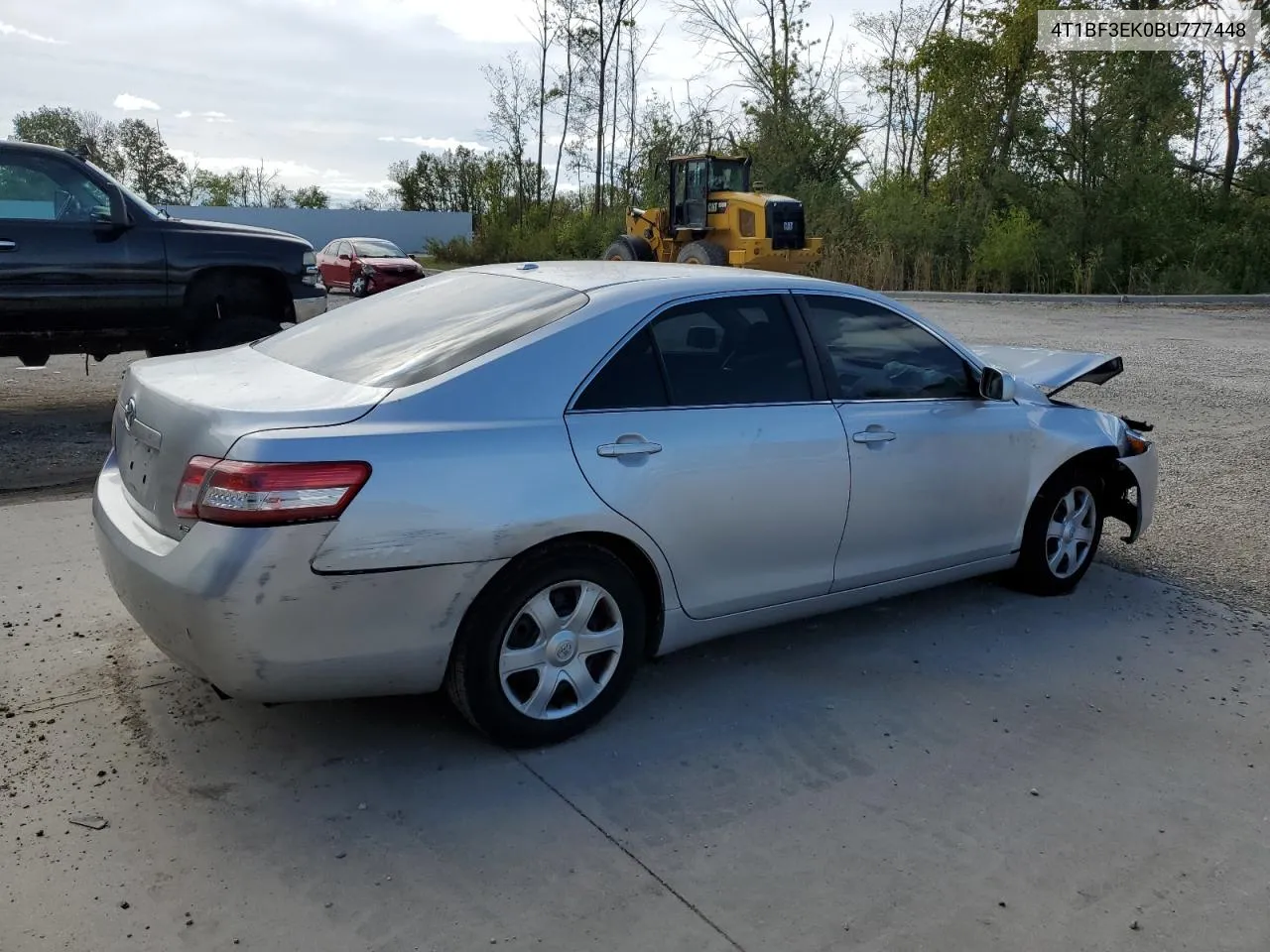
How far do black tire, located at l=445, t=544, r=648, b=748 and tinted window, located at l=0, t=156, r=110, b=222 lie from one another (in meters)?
6.50

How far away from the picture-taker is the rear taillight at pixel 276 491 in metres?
3.05

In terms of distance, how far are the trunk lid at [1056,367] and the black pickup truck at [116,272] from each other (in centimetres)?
564

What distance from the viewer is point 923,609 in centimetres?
501

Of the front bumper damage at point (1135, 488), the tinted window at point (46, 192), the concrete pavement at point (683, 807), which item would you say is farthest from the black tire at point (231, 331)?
the front bumper damage at point (1135, 488)

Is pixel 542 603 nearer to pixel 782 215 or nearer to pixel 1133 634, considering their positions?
pixel 1133 634

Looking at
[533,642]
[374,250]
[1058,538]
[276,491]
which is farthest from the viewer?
[374,250]

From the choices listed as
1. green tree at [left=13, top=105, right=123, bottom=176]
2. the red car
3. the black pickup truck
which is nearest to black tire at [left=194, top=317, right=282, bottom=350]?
the black pickup truck

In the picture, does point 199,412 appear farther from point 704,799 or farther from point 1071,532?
point 1071,532

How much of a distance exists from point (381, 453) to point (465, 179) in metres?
47.2

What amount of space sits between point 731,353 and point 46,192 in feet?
21.0

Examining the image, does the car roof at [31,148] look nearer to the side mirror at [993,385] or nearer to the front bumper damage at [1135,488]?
the side mirror at [993,385]

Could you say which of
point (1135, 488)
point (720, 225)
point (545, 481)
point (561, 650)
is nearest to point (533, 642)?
point (561, 650)

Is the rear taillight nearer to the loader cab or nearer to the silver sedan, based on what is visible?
the silver sedan

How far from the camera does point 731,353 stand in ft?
13.3
